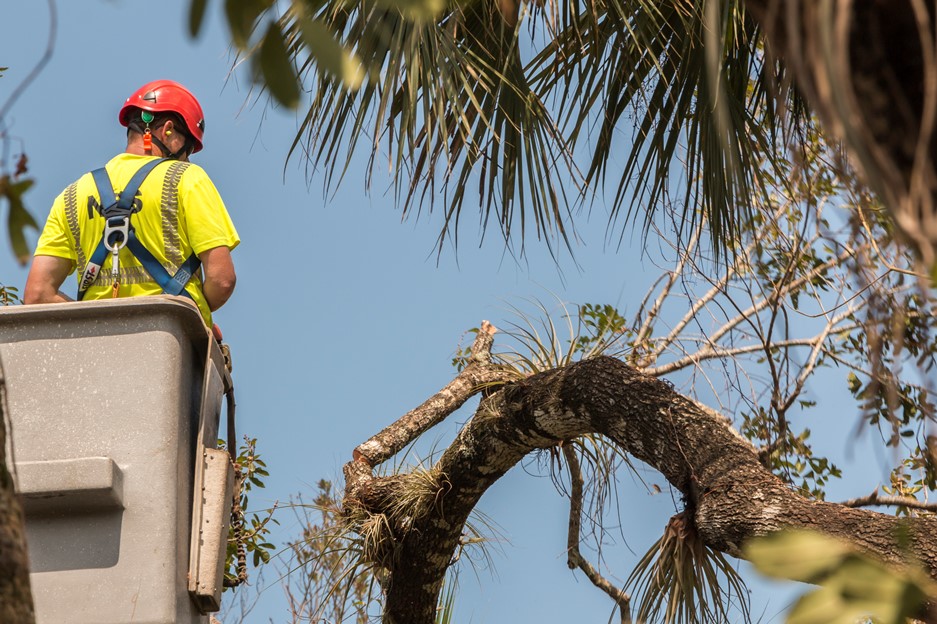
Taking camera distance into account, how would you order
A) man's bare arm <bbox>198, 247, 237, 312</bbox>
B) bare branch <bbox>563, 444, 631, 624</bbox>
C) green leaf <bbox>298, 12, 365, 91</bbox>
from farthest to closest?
bare branch <bbox>563, 444, 631, 624</bbox> → man's bare arm <bbox>198, 247, 237, 312</bbox> → green leaf <bbox>298, 12, 365, 91</bbox>

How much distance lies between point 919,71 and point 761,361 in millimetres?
4717

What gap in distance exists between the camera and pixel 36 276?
346cm

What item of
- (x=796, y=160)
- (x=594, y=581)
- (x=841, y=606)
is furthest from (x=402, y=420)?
(x=841, y=606)

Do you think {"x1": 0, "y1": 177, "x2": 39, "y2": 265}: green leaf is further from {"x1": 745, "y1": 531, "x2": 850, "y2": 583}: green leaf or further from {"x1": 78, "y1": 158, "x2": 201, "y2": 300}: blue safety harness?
{"x1": 78, "y1": 158, "x2": 201, "y2": 300}: blue safety harness

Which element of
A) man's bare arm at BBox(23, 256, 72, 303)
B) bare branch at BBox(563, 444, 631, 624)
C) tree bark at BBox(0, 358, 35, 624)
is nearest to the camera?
tree bark at BBox(0, 358, 35, 624)

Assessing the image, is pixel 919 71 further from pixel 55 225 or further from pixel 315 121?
pixel 315 121

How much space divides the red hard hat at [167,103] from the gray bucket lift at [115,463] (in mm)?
762

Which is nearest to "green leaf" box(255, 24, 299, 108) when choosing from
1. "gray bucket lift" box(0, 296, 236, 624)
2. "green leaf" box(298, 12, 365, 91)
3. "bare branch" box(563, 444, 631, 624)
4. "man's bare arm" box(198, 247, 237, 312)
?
"green leaf" box(298, 12, 365, 91)

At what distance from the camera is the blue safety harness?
3324 millimetres

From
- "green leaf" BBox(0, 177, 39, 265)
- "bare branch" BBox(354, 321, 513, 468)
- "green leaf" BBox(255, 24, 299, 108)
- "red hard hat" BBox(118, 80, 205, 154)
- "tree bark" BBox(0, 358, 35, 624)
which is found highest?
"red hard hat" BBox(118, 80, 205, 154)

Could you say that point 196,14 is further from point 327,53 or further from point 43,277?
point 43,277

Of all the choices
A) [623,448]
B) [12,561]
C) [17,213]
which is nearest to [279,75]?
[17,213]

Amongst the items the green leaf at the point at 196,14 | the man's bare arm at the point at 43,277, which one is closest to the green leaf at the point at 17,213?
the green leaf at the point at 196,14

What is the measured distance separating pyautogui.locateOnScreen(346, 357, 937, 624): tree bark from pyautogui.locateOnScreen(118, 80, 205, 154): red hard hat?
4.43 feet
